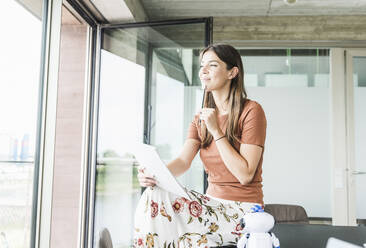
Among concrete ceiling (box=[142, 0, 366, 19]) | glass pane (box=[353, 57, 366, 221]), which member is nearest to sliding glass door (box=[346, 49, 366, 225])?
glass pane (box=[353, 57, 366, 221])

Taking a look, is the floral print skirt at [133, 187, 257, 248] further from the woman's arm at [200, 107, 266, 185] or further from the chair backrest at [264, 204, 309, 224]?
the chair backrest at [264, 204, 309, 224]

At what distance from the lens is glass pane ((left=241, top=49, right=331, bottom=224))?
12.0 feet

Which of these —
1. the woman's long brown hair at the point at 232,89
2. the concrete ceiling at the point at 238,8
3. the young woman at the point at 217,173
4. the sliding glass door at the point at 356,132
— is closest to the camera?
the young woman at the point at 217,173

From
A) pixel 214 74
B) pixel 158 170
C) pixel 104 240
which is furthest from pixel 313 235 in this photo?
pixel 214 74

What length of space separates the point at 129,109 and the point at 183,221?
2.10 m

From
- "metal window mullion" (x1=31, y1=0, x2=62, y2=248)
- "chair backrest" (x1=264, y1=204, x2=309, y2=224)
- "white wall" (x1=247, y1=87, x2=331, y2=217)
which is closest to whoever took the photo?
"chair backrest" (x1=264, y1=204, x2=309, y2=224)

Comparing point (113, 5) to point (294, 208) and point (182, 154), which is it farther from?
point (294, 208)

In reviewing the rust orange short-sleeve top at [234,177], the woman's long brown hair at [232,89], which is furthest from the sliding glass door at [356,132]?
the rust orange short-sleeve top at [234,177]

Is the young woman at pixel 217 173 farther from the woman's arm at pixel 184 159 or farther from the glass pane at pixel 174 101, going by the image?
the glass pane at pixel 174 101

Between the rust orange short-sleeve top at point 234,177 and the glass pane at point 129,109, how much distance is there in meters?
1.63

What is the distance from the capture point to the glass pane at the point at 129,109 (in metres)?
3.10

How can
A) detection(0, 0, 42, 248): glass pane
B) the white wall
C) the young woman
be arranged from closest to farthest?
1. the young woman
2. detection(0, 0, 42, 248): glass pane
3. the white wall

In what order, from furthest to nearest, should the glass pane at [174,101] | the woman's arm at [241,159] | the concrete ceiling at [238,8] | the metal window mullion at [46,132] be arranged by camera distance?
the concrete ceiling at [238,8] < the glass pane at [174,101] < the metal window mullion at [46,132] < the woman's arm at [241,159]

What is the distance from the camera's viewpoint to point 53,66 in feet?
7.48
